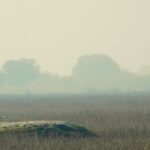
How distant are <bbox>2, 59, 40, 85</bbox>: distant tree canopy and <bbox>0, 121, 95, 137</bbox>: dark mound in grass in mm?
151277

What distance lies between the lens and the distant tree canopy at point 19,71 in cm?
17550

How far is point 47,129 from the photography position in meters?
22.7

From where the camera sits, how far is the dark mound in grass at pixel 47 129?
73.2 ft

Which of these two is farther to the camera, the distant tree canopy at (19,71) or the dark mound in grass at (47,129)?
the distant tree canopy at (19,71)

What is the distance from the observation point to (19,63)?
18012 cm

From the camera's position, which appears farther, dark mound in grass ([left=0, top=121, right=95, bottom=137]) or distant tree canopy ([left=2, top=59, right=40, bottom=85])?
distant tree canopy ([left=2, top=59, right=40, bottom=85])

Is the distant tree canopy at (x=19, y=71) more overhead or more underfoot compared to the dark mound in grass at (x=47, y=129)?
more overhead

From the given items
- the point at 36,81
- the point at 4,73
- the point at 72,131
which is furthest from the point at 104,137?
the point at 36,81

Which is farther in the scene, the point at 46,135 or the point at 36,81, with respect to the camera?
the point at 36,81

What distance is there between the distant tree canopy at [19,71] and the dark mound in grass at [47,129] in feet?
A: 496

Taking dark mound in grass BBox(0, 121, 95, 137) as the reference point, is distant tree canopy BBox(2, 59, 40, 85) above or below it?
above

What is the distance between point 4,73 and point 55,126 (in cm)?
15740

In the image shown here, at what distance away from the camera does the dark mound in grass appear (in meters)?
22.3

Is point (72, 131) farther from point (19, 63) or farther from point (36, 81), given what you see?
point (36, 81)
